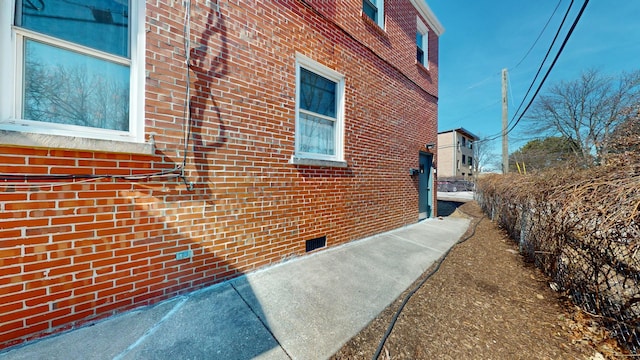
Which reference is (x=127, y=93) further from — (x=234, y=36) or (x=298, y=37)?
(x=298, y=37)

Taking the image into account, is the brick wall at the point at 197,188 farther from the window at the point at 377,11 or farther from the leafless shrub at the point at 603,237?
the leafless shrub at the point at 603,237

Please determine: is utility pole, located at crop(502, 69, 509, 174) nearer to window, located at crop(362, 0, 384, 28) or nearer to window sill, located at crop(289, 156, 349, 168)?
window, located at crop(362, 0, 384, 28)

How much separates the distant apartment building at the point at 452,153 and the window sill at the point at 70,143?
3425cm

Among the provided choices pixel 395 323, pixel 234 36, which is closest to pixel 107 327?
pixel 395 323

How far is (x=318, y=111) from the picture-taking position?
3.93 metres

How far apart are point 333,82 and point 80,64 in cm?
343

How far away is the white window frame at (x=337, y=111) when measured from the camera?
3.48 metres

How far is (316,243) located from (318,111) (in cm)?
242

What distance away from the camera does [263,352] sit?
1.71 m

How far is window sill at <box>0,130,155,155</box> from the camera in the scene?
1.63 metres

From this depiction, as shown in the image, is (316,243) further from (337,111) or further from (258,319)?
(337,111)

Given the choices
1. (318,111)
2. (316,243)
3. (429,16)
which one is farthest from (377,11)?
(316,243)

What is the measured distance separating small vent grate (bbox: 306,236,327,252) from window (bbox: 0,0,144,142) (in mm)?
2747

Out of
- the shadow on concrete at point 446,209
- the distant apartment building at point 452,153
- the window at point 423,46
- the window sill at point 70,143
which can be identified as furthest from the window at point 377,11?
the distant apartment building at point 452,153
